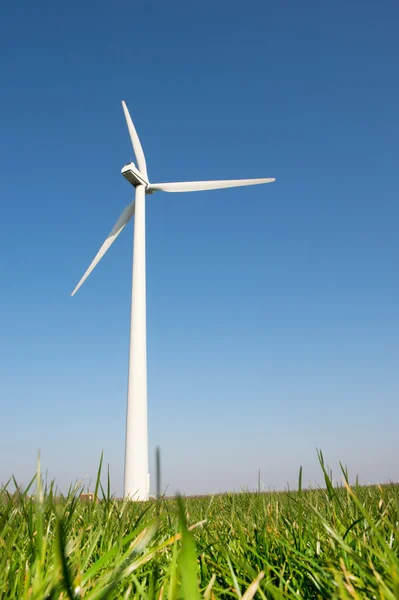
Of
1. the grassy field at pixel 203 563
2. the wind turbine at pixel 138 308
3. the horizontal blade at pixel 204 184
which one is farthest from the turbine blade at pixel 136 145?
the grassy field at pixel 203 563

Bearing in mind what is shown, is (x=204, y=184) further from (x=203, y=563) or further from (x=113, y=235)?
(x=203, y=563)

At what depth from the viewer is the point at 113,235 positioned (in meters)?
23.2

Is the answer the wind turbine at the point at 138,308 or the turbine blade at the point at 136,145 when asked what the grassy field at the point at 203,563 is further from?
the turbine blade at the point at 136,145

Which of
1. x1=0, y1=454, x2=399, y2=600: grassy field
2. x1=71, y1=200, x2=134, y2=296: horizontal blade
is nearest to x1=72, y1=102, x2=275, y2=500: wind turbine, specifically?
x1=71, y1=200, x2=134, y2=296: horizontal blade

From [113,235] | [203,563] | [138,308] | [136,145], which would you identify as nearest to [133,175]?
[136,145]

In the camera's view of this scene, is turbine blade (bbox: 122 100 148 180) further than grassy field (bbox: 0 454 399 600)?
Yes

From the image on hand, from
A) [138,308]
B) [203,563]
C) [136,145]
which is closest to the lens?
[203,563]

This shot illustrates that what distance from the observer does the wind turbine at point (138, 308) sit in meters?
19.0

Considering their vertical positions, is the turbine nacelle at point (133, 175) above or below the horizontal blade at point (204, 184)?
above

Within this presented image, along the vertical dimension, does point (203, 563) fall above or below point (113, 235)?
below

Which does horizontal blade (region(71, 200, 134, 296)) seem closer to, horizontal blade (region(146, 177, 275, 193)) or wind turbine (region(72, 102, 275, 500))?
wind turbine (region(72, 102, 275, 500))

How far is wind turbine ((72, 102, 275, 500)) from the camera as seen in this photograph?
62.3 ft

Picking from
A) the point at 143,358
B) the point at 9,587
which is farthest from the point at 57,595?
the point at 143,358

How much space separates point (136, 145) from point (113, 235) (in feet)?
13.8
